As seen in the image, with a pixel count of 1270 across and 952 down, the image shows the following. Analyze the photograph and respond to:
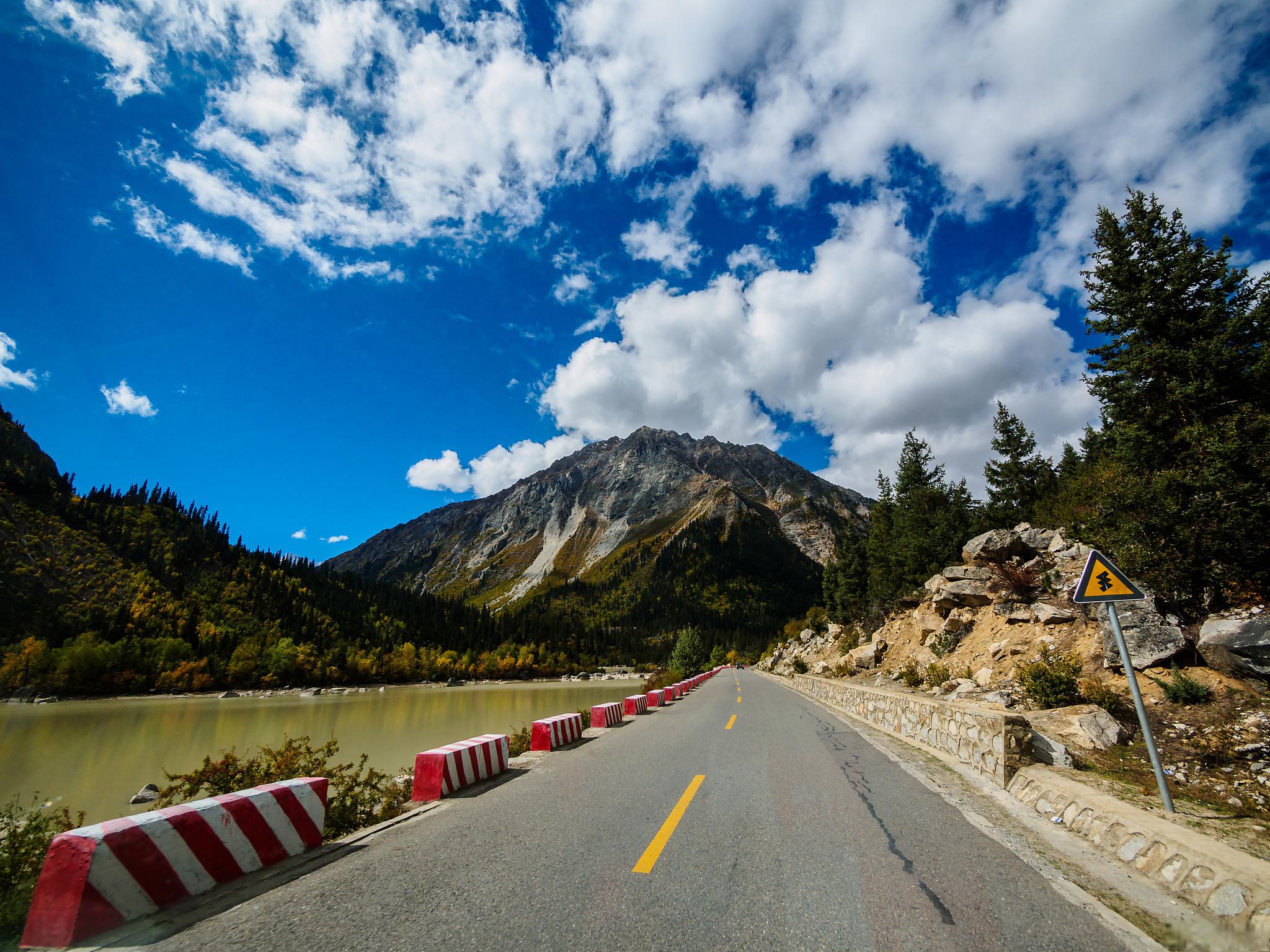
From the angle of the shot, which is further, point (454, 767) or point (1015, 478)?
point (1015, 478)

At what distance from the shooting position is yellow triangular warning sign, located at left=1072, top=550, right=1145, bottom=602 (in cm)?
712

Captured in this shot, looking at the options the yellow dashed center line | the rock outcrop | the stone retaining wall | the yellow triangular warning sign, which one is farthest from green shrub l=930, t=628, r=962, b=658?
the yellow dashed center line

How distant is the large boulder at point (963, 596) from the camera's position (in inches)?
924

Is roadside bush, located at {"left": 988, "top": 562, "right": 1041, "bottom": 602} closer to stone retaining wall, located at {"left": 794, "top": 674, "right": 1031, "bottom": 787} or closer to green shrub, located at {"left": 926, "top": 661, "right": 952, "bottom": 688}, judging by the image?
green shrub, located at {"left": 926, "top": 661, "right": 952, "bottom": 688}

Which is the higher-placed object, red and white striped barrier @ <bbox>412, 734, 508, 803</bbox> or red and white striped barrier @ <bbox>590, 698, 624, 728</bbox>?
red and white striped barrier @ <bbox>412, 734, 508, 803</bbox>

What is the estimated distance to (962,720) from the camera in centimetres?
1018

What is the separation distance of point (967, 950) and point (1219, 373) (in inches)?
695

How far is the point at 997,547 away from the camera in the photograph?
23.5m

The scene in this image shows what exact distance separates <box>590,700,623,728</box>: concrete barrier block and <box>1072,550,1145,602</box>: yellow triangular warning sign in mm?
13608

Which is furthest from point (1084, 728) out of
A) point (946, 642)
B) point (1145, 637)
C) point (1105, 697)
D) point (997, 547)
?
point (997, 547)

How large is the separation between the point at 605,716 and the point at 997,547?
62.1ft

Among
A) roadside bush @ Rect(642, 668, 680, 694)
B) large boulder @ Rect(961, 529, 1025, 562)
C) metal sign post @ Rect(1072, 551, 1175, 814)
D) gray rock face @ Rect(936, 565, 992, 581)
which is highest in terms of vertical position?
large boulder @ Rect(961, 529, 1025, 562)

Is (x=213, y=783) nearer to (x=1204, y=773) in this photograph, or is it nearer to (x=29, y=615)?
(x=1204, y=773)

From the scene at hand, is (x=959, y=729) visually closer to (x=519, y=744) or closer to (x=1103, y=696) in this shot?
(x=1103, y=696)
